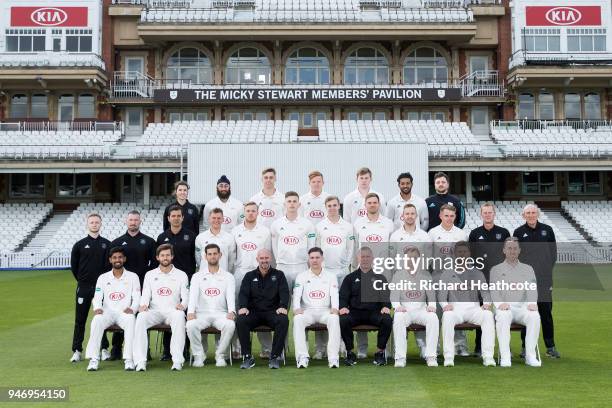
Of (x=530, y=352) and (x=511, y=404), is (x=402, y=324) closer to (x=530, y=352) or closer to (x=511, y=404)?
(x=530, y=352)

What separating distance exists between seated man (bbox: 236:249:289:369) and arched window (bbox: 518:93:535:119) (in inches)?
1340

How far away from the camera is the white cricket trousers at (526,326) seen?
9141 millimetres

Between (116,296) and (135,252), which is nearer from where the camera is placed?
(116,296)

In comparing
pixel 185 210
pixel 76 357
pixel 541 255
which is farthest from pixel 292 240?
pixel 541 255

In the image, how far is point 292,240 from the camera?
398 inches

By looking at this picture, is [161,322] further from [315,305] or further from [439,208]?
[439,208]

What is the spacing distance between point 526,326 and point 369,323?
7.03 feet

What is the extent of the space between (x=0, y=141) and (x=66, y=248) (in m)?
9.09

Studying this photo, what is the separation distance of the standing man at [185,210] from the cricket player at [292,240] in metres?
1.41

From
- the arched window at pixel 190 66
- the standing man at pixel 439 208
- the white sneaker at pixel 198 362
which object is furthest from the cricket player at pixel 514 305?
the arched window at pixel 190 66

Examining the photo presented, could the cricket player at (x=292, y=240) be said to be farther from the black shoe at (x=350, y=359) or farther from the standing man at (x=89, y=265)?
the standing man at (x=89, y=265)

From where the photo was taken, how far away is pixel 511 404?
22.7 feet

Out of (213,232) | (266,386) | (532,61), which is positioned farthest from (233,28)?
(266,386)

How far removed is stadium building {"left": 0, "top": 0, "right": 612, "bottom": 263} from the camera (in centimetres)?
3788
